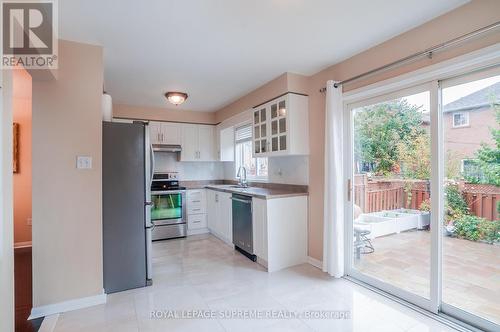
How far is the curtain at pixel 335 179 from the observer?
292 cm

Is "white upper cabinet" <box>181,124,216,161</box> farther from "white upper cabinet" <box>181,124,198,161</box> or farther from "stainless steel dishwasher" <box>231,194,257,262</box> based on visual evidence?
"stainless steel dishwasher" <box>231,194,257,262</box>

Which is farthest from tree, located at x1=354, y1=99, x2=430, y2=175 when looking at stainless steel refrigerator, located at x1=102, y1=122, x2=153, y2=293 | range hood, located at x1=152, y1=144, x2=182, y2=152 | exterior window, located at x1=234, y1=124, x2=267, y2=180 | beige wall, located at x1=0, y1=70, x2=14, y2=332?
range hood, located at x1=152, y1=144, x2=182, y2=152

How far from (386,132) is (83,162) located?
303cm

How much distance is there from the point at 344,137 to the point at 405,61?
0.99 metres

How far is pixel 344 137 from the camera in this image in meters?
3.05

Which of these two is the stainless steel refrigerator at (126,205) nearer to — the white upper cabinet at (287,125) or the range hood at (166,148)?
the white upper cabinet at (287,125)

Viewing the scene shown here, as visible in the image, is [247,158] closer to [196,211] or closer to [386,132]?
[196,211]

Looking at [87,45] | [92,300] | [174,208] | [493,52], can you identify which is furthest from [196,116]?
[493,52]

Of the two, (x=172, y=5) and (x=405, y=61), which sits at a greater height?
(x=172, y=5)

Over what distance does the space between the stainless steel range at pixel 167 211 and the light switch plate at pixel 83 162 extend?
2.18 metres

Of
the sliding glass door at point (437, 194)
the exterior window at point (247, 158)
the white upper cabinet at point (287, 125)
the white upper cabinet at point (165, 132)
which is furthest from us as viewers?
the white upper cabinet at point (165, 132)

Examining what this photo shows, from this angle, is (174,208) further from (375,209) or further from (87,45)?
(375,209)

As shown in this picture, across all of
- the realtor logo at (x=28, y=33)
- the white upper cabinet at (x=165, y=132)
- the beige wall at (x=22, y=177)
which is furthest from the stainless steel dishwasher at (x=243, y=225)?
the beige wall at (x=22, y=177)

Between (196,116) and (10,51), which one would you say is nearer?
(10,51)
